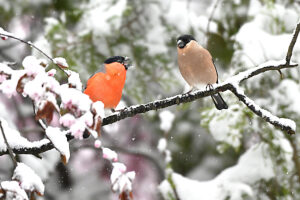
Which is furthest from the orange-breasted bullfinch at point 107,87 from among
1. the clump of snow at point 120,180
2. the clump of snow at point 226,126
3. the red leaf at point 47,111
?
the clump of snow at point 226,126

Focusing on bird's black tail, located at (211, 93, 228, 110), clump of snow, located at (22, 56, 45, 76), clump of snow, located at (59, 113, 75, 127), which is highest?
bird's black tail, located at (211, 93, 228, 110)

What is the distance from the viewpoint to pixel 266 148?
13.9ft

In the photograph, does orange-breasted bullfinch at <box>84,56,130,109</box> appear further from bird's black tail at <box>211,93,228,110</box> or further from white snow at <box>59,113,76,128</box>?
white snow at <box>59,113,76,128</box>

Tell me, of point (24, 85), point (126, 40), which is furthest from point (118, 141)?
point (24, 85)

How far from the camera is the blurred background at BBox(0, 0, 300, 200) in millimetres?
4098

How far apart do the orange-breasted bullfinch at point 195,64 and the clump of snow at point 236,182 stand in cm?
152

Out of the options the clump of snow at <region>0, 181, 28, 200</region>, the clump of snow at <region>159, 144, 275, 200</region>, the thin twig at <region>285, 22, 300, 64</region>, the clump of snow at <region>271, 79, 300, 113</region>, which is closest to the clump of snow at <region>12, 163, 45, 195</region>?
the clump of snow at <region>0, 181, 28, 200</region>

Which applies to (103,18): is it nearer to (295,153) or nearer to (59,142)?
(295,153)

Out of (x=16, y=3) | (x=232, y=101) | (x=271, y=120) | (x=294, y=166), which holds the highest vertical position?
(x=16, y=3)

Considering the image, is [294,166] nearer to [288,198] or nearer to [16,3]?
[288,198]

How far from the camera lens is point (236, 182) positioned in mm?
4254

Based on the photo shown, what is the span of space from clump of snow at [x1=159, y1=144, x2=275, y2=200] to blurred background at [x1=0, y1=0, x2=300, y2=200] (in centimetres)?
2

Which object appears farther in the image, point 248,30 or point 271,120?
point 248,30

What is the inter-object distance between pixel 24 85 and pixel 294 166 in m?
3.32
